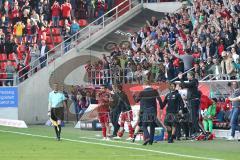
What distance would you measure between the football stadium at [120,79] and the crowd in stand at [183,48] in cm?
5

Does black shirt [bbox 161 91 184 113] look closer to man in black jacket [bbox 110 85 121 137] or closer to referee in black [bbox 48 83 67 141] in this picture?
man in black jacket [bbox 110 85 121 137]

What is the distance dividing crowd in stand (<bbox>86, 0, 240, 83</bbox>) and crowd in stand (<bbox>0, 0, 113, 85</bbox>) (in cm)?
359

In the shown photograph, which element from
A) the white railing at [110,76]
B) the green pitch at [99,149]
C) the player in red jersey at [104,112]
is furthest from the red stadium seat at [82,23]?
the player in red jersey at [104,112]

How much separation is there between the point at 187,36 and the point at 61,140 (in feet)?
35.2

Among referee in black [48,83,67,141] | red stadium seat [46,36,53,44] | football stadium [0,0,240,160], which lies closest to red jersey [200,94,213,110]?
football stadium [0,0,240,160]

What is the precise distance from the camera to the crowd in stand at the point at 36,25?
4609 centimetres

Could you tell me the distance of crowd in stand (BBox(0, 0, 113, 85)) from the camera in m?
46.1

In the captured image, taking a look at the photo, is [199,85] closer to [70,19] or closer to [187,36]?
[187,36]

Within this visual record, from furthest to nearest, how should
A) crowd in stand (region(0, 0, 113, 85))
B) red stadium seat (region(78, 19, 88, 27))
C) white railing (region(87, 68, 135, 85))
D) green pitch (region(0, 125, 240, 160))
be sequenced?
red stadium seat (region(78, 19, 88, 27))
crowd in stand (region(0, 0, 113, 85))
white railing (region(87, 68, 135, 85))
green pitch (region(0, 125, 240, 160))

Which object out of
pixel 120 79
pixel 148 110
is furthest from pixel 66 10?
pixel 148 110

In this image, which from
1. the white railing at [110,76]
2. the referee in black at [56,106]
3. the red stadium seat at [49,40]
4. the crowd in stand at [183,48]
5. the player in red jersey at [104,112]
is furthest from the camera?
the red stadium seat at [49,40]

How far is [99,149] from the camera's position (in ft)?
85.4

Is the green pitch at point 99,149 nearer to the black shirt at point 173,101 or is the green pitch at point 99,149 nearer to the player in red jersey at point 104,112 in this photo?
the player in red jersey at point 104,112

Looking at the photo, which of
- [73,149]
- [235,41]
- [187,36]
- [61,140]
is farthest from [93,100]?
[73,149]
